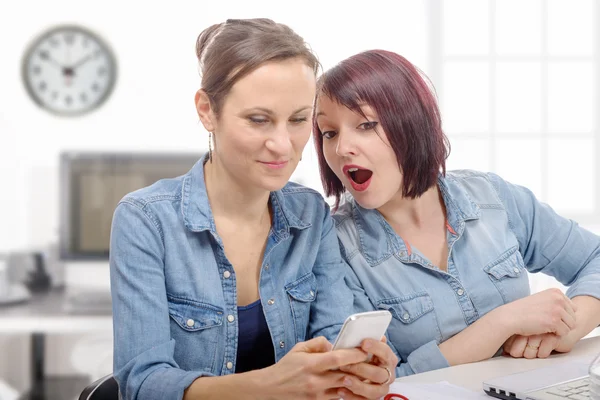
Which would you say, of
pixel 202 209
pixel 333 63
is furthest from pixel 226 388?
pixel 333 63

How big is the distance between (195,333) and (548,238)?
2.80ft

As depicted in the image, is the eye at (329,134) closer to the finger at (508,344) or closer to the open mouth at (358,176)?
the open mouth at (358,176)

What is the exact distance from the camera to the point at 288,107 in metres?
1.22

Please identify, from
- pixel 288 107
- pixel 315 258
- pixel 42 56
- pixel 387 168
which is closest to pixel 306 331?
pixel 315 258

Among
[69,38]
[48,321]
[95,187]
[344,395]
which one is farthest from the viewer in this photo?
[69,38]

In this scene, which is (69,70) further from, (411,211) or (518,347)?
(518,347)

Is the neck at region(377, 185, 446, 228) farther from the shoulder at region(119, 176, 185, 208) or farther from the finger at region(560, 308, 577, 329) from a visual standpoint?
the shoulder at region(119, 176, 185, 208)

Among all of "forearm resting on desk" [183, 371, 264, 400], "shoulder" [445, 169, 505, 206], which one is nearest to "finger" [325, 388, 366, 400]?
"forearm resting on desk" [183, 371, 264, 400]

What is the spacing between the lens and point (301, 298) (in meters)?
1.37

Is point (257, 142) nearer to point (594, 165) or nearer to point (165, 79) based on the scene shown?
point (165, 79)

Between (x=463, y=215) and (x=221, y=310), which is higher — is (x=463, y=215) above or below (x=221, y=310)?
above

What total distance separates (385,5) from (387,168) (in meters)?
2.65

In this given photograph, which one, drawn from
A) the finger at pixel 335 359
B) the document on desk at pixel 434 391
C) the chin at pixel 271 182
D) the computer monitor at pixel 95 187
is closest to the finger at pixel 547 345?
the document on desk at pixel 434 391

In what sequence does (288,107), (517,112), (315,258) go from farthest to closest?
(517,112) < (315,258) < (288,107)
